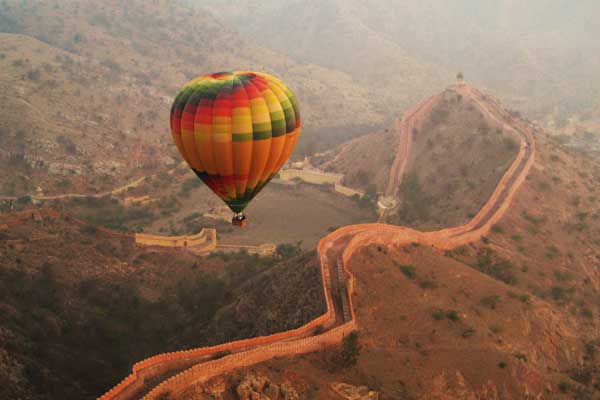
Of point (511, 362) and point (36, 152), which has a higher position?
point (511, 362)

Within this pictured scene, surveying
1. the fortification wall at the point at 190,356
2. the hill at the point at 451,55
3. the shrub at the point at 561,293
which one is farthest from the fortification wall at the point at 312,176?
the hill at the point at 451,55

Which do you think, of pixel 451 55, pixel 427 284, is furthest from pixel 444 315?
pixel 451 55

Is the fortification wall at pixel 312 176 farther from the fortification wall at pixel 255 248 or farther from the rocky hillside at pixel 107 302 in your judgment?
the rocky hillside at pixel 107 302

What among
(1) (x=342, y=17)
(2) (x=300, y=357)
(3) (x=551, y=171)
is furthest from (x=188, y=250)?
(1) (x=342, y=17)

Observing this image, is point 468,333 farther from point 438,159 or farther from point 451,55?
point 451,55

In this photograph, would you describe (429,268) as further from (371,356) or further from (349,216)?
(349,216)

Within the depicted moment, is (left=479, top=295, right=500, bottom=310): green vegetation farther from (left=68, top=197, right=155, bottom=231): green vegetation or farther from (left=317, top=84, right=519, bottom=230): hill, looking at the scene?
(left=68, top=197, right=155, bottom=231): green vegetation
